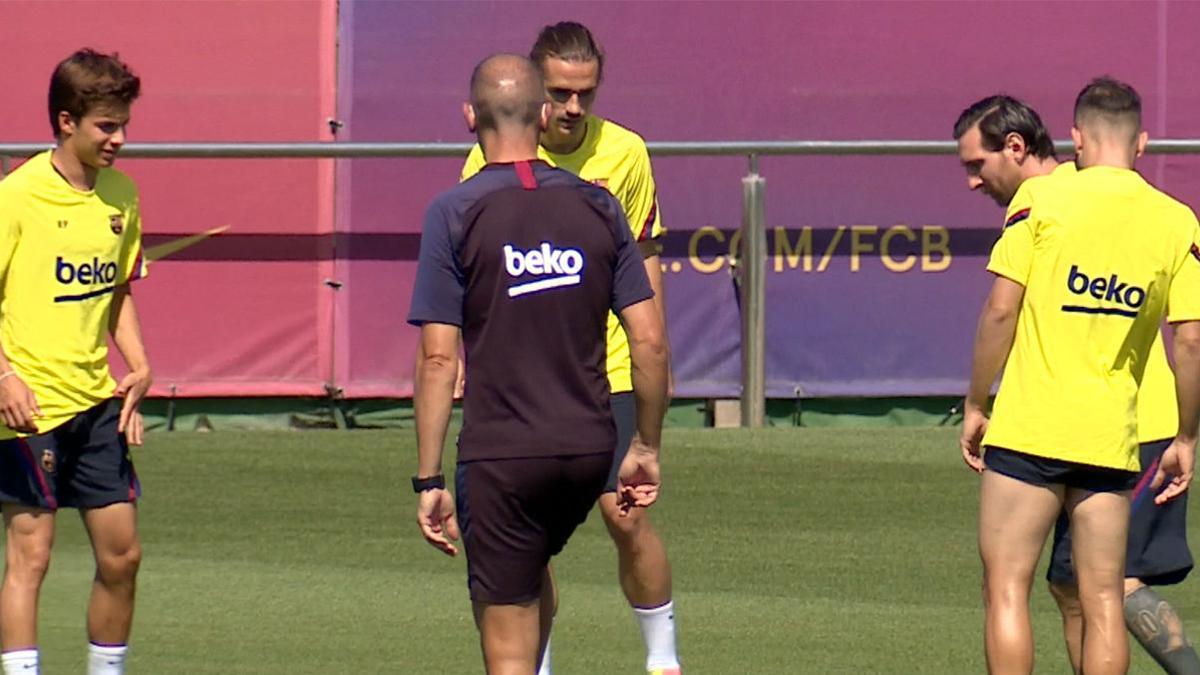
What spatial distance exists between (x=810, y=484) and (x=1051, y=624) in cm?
290

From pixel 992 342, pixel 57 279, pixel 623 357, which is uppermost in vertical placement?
pixel 57 279

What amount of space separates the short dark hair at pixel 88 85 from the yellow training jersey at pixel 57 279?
208 millimetres

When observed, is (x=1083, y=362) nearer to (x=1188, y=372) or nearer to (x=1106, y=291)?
(x=1106, y=291)

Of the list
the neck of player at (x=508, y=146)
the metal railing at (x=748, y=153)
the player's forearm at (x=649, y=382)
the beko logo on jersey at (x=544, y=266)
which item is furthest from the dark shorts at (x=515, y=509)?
the metal railing at (x=748, y=153)

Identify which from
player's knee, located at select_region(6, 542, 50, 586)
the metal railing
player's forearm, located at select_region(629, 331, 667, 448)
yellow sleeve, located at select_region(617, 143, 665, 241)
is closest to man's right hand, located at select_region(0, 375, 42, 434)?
player's knee, located at select_region(6, 542, 50, 586)

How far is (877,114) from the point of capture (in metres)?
13.4

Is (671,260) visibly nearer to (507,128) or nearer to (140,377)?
(140,377)

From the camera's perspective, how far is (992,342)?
20.9 feet

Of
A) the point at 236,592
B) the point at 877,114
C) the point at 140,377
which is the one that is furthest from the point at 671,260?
the point at 140,377

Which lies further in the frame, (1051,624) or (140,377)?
(1051,624)

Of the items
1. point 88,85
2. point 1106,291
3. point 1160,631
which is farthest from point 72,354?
point 1160,631

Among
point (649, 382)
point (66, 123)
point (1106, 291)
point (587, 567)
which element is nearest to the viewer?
point (649, 382)

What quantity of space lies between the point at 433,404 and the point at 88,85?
5.49 feet

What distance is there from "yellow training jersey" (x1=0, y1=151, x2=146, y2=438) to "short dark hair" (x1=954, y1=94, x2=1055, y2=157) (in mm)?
2454
